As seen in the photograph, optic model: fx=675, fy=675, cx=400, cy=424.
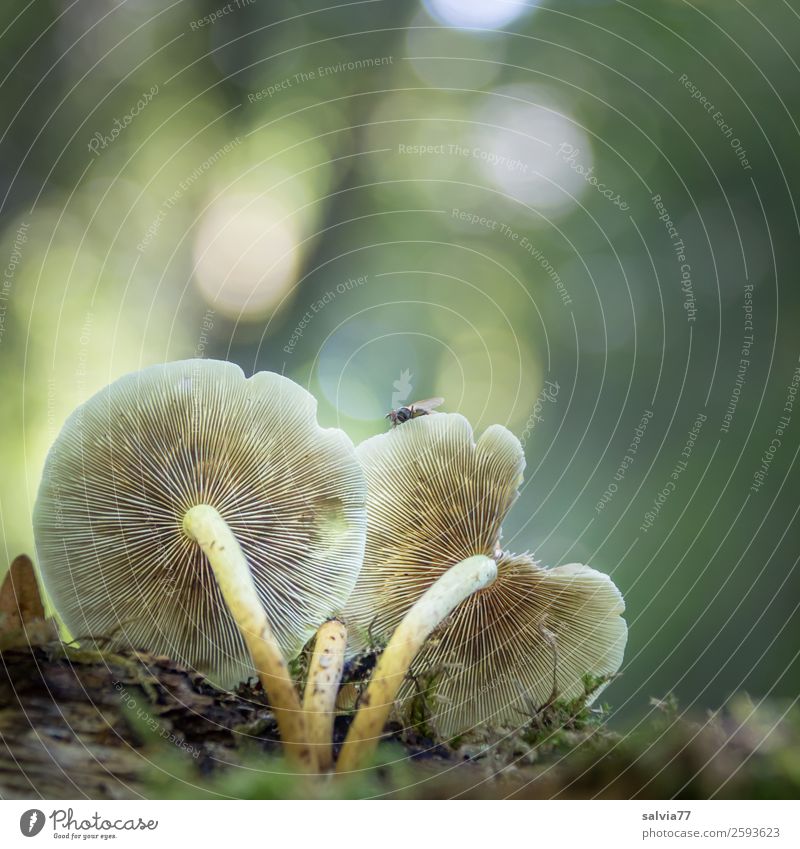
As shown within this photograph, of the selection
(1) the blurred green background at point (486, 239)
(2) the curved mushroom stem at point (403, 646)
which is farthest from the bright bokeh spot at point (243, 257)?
(2) the curved mushroom stem at point (403, 646)

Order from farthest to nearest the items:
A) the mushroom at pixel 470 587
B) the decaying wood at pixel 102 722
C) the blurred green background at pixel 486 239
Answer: the blurred green background at pixel 486 239
the mushroom at pixel 470 587
the decaying wood at pixel 102 722

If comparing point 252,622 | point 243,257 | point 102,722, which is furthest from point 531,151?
point 102,722

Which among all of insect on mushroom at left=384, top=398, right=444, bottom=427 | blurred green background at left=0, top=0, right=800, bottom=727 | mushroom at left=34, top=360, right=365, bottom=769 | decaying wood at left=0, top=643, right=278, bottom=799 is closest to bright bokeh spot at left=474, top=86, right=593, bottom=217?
blurred green background at left=0, top=0, right=800, bottom=727

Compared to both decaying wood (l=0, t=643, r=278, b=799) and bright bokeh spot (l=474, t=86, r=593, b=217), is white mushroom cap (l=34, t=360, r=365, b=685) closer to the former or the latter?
decaying wood (l=0, t=643, r=278, b=799)

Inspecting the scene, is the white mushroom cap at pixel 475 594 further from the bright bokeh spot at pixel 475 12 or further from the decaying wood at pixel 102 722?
the bright bokeh spot at pixel 475 12

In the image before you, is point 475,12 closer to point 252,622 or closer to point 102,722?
point 252,622
